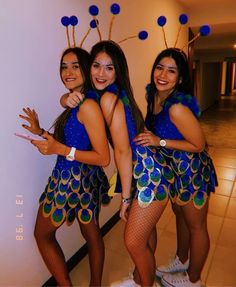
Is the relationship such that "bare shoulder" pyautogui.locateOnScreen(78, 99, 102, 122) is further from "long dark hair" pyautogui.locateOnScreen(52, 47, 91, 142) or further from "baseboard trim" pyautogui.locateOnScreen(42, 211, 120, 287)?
"baseboard trim" pyautogui.locateOnScreen(42, 211, 120, 287)

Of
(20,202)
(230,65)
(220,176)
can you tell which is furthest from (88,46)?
(230,65)

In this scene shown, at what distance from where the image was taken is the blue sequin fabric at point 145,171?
1257mm

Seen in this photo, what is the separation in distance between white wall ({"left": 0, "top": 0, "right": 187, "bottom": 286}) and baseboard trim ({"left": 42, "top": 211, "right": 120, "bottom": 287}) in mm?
48

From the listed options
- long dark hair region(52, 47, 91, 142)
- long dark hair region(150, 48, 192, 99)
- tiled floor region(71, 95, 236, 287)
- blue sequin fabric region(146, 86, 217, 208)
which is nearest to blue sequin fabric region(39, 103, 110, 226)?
long dark hair region(52, 47, 91, 142)

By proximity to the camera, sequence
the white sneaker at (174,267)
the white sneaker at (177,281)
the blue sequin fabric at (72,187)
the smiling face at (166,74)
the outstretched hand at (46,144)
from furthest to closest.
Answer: the white sneaker at (174,267)
the white sneaker at (177,281)
the smiling face at (166,74)
the blue sequin fabric at (72,187)
the outstretched hand at (46,144)

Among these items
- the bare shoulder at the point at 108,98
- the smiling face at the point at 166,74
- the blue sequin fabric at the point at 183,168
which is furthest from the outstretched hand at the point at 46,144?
the smiling face at the point at 166,74

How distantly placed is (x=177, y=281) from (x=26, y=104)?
53.2 inches

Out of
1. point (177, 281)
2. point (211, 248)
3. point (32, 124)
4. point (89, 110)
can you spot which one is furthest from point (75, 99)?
point (211, 248)

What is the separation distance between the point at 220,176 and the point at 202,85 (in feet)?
19.8

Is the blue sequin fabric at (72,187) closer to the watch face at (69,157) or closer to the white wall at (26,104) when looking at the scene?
the watch face at (69,157)

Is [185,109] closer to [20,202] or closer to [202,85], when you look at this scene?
[20,202]

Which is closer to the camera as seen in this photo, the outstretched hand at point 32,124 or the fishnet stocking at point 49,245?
the outstretched hand at point 32,124

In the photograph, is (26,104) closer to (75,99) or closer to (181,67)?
(75,99)

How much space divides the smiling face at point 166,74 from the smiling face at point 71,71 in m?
0.40
